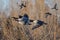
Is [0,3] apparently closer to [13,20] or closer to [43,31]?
[13,20]

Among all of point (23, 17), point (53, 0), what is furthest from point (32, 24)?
point (53, 0)

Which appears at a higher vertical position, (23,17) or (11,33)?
(23,17)

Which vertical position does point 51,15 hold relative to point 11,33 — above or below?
above

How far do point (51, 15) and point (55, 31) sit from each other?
0.52 feet

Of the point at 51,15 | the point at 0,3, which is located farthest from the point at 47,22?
the point at 0,3

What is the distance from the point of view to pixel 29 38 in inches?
101

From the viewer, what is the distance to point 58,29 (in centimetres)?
258

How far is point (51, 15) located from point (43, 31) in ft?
0.56

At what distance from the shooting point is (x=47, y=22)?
2.57 meters

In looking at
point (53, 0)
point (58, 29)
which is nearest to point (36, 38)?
point (58, 29)

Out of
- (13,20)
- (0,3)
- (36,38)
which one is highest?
(0,3)

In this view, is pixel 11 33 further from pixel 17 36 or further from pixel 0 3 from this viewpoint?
pixel 0 3

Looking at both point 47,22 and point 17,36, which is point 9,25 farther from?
point 47,22

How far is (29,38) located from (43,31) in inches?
5.9
